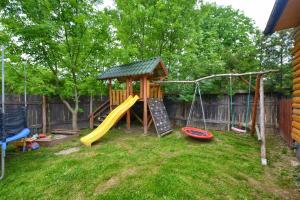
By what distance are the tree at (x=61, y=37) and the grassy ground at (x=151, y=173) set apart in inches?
125

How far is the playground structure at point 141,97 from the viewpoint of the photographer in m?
7.41

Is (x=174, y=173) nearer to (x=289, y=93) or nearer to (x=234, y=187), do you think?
(x=234, y=187)

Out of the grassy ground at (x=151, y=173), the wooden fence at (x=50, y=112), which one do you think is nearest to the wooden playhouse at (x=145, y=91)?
the wooden fence at (x=50, y=112)

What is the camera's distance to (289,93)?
7.76m

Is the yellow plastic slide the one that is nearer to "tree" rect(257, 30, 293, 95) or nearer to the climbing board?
the climbing board

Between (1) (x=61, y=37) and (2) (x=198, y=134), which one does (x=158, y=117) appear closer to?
(2) (x=198, y=134)

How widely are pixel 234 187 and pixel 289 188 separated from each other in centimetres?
104

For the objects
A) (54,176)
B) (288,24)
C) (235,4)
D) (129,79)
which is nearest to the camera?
(288,24)

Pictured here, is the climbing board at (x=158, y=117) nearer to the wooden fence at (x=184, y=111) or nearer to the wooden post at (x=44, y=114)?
the wooden fence at (x=184, y=111)

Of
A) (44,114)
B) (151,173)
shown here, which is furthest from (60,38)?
(151,173)

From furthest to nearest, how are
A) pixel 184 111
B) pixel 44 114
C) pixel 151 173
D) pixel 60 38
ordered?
1. pixel 184 111
2. pixel 44 114
3. pixel 60 38
4. pixel 151 173

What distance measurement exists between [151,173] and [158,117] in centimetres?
407

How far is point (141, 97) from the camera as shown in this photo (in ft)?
26.8

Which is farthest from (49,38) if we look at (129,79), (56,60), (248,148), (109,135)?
(248,148)
